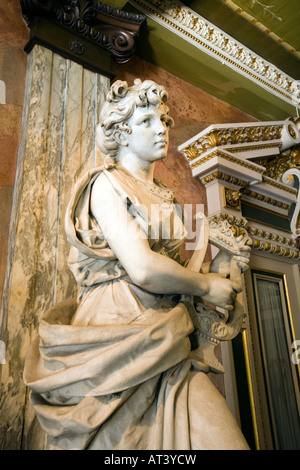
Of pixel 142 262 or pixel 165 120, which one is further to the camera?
pixel 165 120

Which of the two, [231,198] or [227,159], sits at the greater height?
[227,159]

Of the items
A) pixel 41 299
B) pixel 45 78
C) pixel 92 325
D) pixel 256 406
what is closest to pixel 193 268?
pixel 92 325

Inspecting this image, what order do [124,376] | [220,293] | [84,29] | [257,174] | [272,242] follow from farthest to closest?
[272,242], [257,174], [84,29], [220,293], [124,376]

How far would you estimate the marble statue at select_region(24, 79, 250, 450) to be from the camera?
3.86 ft

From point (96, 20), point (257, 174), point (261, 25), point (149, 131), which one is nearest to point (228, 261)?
point (149, 131)

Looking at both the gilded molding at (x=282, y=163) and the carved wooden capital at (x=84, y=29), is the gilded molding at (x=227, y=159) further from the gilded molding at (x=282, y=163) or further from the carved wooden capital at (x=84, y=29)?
the carved wooden capital at (x=84, y=29)

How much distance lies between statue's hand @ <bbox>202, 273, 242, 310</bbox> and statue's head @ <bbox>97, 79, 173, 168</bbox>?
58 cm

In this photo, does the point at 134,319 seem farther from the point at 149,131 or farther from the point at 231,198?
the point at 231,198

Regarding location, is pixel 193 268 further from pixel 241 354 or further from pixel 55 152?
pixel 241 354

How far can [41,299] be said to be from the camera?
2.20 meters

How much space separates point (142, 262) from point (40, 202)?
1.24 meters

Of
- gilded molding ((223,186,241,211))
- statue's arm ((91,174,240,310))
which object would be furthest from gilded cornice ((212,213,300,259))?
statue's arm ((91,174,240,310))

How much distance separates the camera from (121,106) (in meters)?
1.66

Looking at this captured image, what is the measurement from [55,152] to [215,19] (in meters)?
2.37
